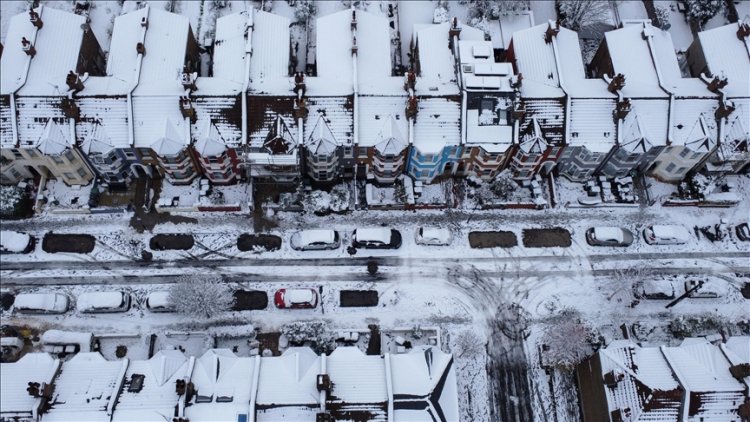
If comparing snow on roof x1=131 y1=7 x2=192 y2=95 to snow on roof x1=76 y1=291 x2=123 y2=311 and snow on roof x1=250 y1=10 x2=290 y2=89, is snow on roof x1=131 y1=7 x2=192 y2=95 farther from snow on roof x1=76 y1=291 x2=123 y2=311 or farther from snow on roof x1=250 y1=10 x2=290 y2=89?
snow on roof x1=76 y1=291 x2=123 y2=311

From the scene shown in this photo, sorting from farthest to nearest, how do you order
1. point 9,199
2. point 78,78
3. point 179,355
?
1. point 9,199
2. point 78,78
3. point 179,355

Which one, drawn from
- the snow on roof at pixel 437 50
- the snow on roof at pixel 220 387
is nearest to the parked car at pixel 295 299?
the snow on roof at pixel 220 387

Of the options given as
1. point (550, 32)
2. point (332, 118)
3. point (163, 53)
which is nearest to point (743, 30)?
point (550, 32)

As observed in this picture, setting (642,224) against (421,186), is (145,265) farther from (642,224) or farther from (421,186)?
(642,224)

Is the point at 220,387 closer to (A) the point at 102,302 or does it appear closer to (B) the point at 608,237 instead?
(A) the point at 102,302

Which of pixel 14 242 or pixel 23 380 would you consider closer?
pixel 23 380

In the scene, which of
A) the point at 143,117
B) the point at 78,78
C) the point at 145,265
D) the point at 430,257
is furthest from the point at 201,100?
the point at 430,257
